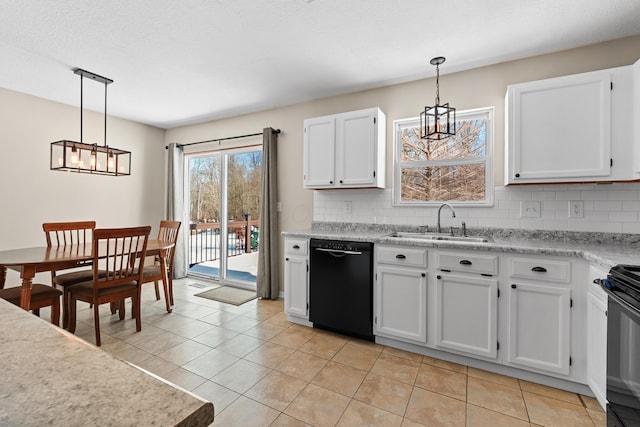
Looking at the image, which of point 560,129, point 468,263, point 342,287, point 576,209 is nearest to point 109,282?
point 342,287

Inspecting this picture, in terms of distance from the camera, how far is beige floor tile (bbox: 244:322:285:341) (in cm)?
285

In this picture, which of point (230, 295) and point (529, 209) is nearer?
point (529, 209)

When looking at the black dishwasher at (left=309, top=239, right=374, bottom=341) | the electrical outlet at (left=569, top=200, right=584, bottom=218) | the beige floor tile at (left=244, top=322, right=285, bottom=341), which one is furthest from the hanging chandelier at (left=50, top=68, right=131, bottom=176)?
the electrical outlet at (left=569, top=200, right=584, bottom=218)

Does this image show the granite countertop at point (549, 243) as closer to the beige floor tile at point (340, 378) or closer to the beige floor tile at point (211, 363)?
the beige floor tile at point (340, 378)

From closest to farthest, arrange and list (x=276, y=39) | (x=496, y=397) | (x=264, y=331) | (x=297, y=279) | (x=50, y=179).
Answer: (x=496, y=397) < (x=276, y=39) < (x=264, y=331) < (x=297, y=279) < (x=50, y=179)

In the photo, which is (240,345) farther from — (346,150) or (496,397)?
(346,150)

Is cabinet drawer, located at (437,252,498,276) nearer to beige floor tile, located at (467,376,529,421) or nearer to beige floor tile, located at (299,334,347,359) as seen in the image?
beige floor tile, located at (467,376,529,421)

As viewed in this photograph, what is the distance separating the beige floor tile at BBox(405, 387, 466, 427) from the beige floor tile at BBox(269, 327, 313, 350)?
3.53 ft

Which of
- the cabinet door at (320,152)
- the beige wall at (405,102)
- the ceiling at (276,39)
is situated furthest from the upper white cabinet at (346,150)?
the ceiling at (276,39)

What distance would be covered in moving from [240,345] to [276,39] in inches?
103

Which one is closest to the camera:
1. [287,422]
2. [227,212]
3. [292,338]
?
[287,422]

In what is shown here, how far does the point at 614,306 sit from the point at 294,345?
2169 mm

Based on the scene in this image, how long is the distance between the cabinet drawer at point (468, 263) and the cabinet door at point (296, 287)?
1319 millimetres

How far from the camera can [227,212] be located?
4746 mm
